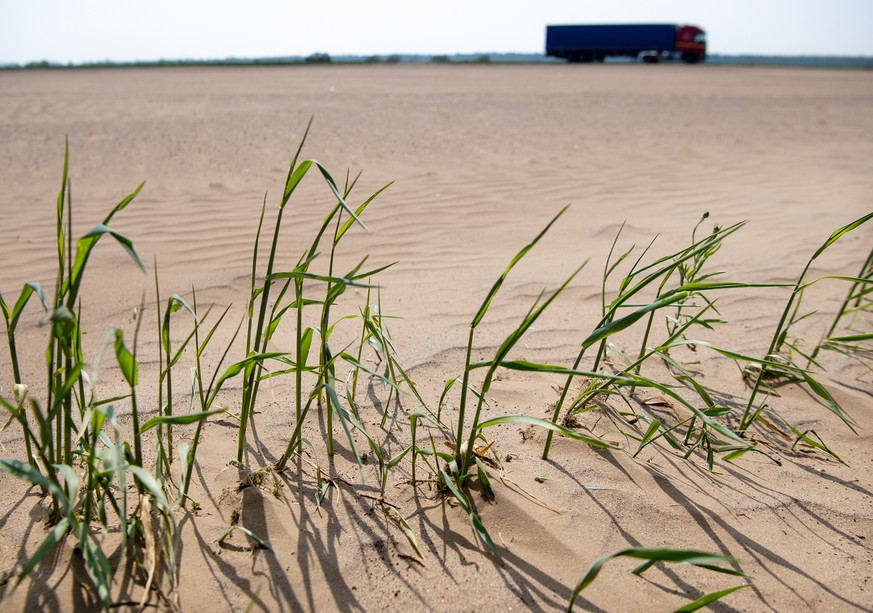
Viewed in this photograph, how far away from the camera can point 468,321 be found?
8.57 ft

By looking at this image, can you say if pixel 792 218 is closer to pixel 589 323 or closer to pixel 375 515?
pixel 589 323

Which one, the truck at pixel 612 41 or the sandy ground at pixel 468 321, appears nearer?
the sandy ground at pixel 468 321

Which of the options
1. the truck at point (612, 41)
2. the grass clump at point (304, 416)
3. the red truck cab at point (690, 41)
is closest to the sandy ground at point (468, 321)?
the grass clump at point (304, 416)

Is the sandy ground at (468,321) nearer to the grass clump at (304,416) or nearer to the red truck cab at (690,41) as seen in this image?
the grass clump at (304,416)

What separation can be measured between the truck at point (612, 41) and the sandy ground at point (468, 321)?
3365 centimetres

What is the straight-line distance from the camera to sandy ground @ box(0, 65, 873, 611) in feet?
4.25

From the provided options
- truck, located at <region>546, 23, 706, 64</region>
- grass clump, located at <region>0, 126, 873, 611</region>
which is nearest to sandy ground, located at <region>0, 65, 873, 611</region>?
grass clump, located at <region>0, 126, 873, 611</region>

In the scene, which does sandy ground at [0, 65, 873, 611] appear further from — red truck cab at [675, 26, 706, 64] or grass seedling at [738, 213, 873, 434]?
red truck cab at [675, 26, 706, 64]

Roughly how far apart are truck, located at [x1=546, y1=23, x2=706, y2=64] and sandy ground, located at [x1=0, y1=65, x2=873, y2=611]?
3365 cm

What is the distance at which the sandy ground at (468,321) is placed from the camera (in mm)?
1296

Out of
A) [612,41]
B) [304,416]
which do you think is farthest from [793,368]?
[612,41]

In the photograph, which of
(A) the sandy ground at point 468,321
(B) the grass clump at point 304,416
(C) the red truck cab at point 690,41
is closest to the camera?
(B) the grass clump at point 304,416

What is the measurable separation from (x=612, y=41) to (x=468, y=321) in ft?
137

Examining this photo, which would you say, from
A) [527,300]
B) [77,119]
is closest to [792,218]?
[527,300]
